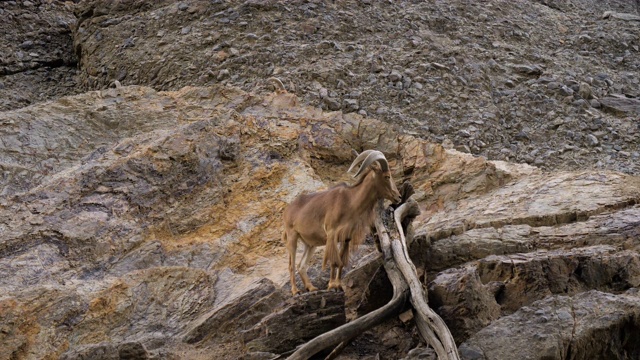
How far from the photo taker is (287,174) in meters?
Answer: 14.5

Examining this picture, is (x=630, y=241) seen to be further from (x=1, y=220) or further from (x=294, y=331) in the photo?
(x=1, y=220)

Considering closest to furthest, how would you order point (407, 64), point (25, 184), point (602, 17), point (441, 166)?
point (25, 184), point (441, 166), point (407, 64), point (602, 17)

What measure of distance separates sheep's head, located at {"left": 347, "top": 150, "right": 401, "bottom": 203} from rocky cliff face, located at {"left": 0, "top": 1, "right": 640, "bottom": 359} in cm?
97

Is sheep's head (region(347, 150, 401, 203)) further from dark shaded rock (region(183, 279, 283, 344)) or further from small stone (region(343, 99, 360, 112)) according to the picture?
small stone (region(343, 99, 360, 112))

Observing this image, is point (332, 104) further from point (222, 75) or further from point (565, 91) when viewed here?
point (565, 91)

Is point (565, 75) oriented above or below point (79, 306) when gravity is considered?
below

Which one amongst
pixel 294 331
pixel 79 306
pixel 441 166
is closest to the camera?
pixel 294 331

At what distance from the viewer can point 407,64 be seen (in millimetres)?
20469

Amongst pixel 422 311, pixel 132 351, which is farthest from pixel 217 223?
pixel 422 311

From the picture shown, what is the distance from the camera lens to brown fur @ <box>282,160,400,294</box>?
10750 mm

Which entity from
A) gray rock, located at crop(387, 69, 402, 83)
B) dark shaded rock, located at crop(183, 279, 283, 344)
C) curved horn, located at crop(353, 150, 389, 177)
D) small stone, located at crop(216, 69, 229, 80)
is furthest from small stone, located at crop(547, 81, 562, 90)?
dark shaded rock, located at crop(183, 279, 283, 344)

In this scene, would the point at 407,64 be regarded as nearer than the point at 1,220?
No

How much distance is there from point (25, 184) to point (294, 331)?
6319 mm

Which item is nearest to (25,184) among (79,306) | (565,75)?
(79,306)
